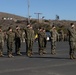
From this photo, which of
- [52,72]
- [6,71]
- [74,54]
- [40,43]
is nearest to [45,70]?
[52,72]

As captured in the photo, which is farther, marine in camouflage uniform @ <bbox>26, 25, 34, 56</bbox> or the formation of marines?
marine in camouflage uniform @ <bbox>26, 25, 34, 56</bbox>

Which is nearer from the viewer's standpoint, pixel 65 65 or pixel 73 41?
pixel 65 65

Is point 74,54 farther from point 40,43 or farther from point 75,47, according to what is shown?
point 40,43

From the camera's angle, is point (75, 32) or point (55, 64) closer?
point (55, 64)

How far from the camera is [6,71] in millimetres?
15500

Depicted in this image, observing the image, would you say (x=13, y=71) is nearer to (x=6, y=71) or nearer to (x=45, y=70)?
(x=6, y=71)

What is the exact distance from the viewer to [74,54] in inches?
803

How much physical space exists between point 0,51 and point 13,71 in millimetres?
7879

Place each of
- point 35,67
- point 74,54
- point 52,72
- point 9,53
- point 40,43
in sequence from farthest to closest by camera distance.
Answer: point 40,43 < point 9,53 < point 74,54 < point 35,67 < point 52,72

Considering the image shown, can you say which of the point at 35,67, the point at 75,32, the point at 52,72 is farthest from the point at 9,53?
the point at 52,72

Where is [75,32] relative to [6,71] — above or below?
above

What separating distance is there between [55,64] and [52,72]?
9.71 feet

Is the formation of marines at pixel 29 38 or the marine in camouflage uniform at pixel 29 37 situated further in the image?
the marine in camouflage uniform at pixel 29 37

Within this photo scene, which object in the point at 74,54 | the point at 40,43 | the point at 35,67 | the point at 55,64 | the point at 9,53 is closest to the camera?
the point at 35,67
